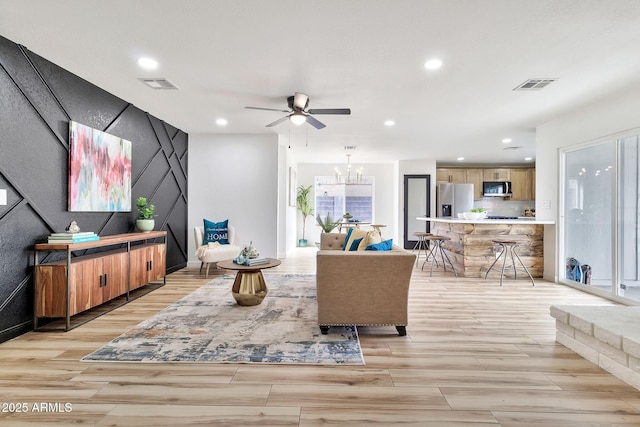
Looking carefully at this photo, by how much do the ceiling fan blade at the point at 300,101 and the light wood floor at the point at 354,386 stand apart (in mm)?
2705

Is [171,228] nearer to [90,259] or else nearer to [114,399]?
[90,259]

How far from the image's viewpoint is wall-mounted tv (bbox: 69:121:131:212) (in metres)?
3.48

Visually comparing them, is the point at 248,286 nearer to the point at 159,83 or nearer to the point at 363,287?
the point at 363,287

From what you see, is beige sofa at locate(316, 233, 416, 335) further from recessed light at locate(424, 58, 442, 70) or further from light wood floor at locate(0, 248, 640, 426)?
recessed light at locate(424, 58, 442, 70)

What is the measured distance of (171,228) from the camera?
5801 mm

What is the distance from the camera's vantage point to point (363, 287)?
8.94 feet

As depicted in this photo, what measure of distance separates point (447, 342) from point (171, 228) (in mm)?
4877

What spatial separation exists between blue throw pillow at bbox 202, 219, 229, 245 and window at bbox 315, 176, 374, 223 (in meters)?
4.46

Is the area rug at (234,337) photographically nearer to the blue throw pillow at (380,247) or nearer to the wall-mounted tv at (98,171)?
the blue throw pillow at (380,247)

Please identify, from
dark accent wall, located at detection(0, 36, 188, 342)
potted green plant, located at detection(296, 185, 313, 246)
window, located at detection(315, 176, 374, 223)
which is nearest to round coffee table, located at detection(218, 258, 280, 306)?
dark accent wall, located at detection(0, 36, 188, 342)

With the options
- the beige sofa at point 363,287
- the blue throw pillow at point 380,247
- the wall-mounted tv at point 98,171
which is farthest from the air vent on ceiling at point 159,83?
the blue throw pillow at point 380,247

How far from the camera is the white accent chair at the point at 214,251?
522 cm

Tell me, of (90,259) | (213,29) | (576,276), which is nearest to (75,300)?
(90,259)

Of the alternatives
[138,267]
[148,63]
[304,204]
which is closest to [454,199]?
[304,204]
